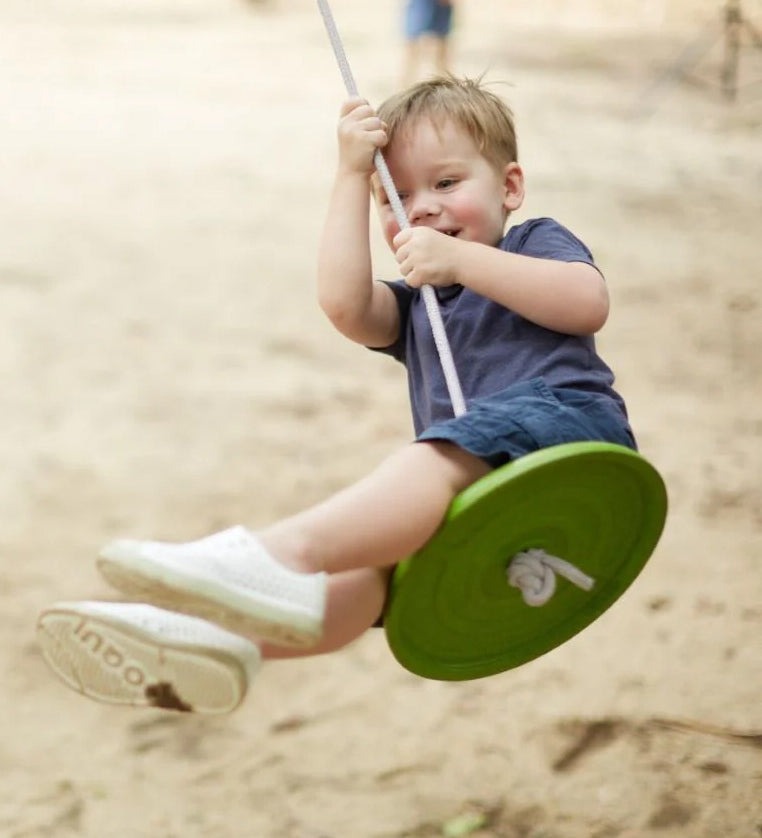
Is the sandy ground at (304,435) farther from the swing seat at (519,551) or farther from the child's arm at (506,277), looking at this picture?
the child's arm at (506,277)

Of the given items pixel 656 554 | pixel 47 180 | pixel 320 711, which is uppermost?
pixel 47 180

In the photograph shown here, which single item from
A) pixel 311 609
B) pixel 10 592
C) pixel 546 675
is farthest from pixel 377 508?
pixel 10 592

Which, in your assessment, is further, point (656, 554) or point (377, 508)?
point (656, 554)

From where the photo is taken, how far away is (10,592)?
3.89 m

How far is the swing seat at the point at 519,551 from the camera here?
71.4 inches

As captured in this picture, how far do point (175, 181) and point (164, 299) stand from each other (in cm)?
179

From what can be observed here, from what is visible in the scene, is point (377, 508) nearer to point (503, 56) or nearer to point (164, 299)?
point (164, 299)

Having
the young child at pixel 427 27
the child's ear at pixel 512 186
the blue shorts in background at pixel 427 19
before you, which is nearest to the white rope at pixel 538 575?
the child's ear at pixel 512 186

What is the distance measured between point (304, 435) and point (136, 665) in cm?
313

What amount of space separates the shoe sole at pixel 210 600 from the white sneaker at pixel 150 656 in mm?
45

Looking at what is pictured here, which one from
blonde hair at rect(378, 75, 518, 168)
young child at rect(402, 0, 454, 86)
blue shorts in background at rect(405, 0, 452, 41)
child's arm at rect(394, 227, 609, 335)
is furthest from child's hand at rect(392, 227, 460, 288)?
blue shorts in background at rect(405, 0, 452, 41)

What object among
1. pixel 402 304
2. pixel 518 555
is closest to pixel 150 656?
pixel 518 555

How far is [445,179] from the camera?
2088 mm

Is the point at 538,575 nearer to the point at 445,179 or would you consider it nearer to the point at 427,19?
the point at 445,179
